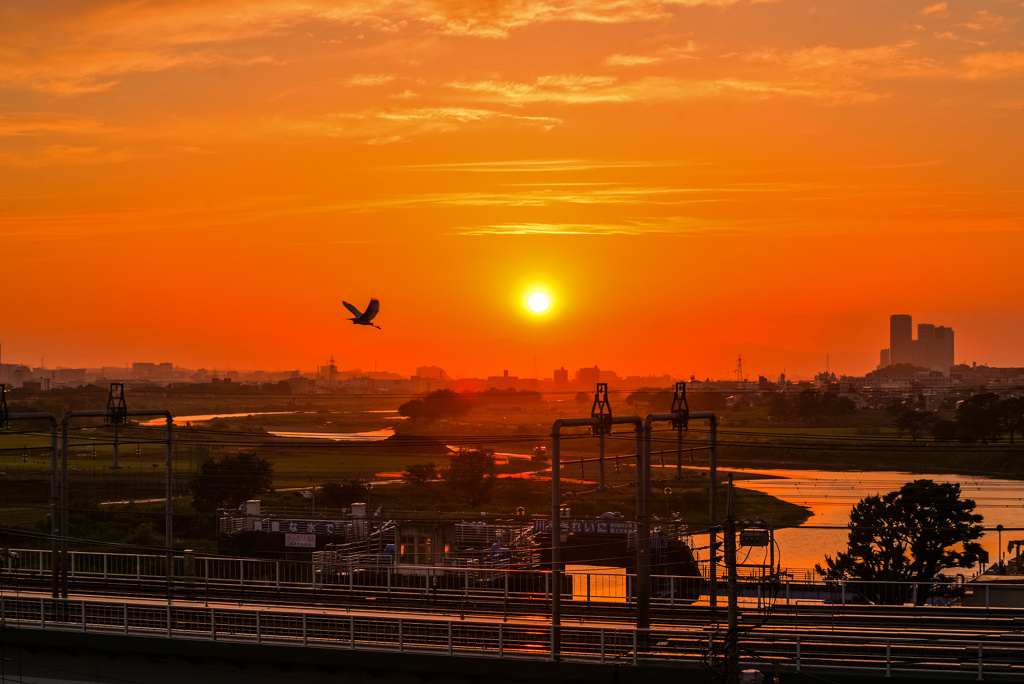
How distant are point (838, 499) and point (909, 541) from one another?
120 ft

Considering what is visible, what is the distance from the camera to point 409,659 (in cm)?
2144

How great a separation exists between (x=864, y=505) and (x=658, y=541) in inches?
421

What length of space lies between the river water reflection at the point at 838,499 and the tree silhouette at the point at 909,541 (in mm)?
3215

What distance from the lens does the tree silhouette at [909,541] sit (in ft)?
135

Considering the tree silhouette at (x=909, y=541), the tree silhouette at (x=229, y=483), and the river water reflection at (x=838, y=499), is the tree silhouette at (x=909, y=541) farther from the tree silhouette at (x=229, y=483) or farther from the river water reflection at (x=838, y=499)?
the tree silhouette at (x=229, y=483)

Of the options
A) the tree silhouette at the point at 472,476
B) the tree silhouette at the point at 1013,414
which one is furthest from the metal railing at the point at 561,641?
the tree silhouette at the point at 1013,414

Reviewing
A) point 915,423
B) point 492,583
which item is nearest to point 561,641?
point 492,583

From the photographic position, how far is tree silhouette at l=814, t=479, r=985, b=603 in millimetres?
41250

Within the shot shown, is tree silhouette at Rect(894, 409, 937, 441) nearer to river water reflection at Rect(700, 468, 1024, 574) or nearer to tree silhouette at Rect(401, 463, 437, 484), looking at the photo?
river water reflection at Rect(700, 468, 1024, 574)

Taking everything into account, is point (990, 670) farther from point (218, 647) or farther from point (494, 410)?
point (494, 410)

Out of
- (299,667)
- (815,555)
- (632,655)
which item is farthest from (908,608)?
(815,555)

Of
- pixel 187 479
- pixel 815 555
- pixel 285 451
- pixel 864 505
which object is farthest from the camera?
pixel 285 451

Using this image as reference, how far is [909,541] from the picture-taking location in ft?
141

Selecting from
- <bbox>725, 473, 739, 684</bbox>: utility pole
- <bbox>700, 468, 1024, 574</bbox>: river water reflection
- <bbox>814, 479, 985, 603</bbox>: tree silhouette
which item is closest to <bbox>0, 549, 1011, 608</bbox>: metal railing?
<bbox>814, 479, 985, 603</bbox>: tree silhouette
